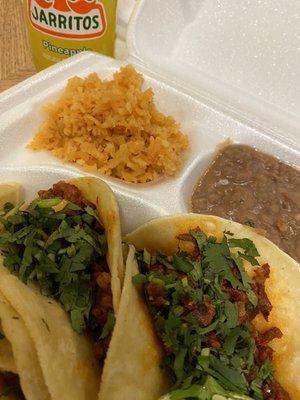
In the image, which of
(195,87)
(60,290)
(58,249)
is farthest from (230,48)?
(60,290)

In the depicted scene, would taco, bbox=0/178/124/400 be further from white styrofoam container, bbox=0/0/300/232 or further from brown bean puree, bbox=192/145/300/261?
brown bean puree, bbox=192/145/300/261

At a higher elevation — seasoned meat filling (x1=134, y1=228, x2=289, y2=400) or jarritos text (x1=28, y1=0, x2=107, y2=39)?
jarritos text (x1=28, y1=0, x2=107, y2=39)

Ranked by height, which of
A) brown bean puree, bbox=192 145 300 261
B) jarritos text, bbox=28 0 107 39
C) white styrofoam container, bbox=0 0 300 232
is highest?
jarritos text, bbox=28 0 107 39

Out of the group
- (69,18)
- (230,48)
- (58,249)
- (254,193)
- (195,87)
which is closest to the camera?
(58,249)

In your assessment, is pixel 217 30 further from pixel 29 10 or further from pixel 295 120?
pixel 29 10

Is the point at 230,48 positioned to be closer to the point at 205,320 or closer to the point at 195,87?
the point at 195,87

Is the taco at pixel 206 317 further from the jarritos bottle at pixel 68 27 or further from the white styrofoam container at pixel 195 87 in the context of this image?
the jarritos bottle at pixel 68 27

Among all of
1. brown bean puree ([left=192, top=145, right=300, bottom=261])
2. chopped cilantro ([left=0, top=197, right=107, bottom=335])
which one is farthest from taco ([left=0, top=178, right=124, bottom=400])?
brown bean puree ([left=192, top=145, right=300, bottom=261])
